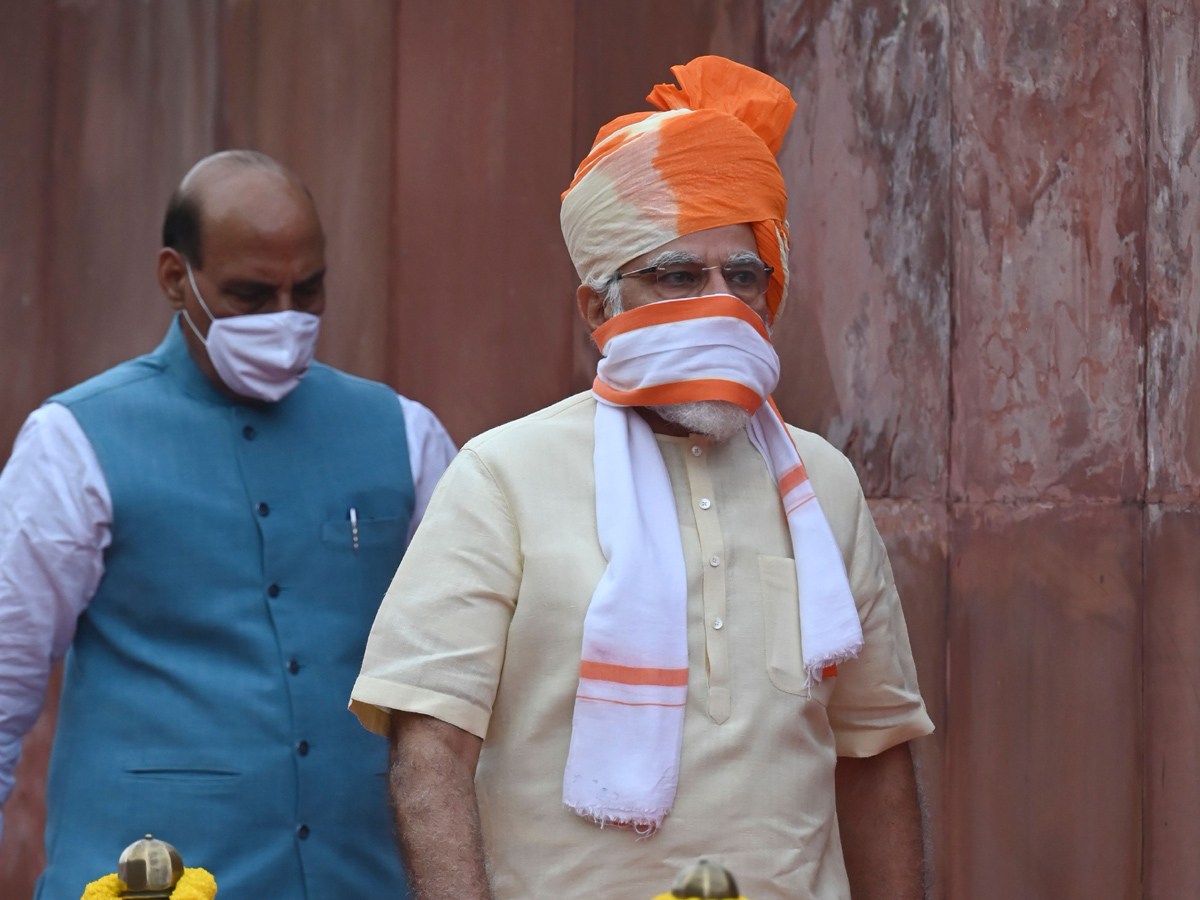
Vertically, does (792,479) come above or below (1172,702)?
above

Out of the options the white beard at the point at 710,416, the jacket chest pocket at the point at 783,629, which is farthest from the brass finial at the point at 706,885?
the white beard at the point at 710,416

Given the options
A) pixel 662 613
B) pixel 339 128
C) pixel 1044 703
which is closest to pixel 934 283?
pixel 1044 703

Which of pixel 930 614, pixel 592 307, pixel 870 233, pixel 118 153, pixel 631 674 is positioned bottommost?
pixel 930 614

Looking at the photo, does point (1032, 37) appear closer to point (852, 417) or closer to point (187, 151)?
point (852, 417)

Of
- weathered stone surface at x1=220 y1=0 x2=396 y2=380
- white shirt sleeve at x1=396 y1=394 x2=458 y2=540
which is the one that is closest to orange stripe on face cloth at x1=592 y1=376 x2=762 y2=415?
white shirt sleeve at x1=396 y1=394 x2=458 y2=540

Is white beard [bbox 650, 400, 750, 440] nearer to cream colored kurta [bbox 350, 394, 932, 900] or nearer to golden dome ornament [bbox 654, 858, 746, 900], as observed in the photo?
cream colored kurta [bbox 350, 394, 932, 900]

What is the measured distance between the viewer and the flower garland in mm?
1658

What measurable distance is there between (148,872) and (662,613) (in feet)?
2.99

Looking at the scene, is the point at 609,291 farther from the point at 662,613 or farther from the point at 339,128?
the point at 339,128

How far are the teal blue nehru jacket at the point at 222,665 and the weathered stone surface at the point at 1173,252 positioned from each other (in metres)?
1.60

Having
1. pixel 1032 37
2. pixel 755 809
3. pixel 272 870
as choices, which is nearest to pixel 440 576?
pixel 755 809

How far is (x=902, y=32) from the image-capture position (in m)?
3.69

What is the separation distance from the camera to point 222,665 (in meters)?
3.30

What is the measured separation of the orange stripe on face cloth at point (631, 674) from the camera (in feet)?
7.51
